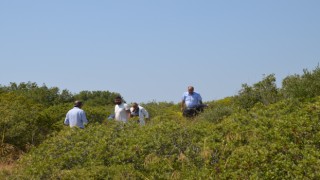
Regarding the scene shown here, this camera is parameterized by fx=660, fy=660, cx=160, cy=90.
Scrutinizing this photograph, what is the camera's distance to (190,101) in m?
18.1

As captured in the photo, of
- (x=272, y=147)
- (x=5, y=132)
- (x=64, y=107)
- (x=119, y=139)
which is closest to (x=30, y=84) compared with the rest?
(x=64, y=107)

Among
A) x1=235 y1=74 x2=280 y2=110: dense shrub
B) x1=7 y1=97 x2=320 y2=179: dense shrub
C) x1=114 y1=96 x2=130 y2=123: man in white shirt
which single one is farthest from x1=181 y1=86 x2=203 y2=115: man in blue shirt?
x1=7 y1=97 x2=320 y2=179: dense shrub

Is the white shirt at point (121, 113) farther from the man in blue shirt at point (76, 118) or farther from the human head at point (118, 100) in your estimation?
the man in blue shirt at point (76, 118)

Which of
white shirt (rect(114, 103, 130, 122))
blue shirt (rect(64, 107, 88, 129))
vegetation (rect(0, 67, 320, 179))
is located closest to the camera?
vegetation (rect(0, 67, 320, 179))

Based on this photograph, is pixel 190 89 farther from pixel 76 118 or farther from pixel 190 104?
pixel 76 118

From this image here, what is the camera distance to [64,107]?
20109 mm

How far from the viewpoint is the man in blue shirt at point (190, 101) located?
18047 millimetres

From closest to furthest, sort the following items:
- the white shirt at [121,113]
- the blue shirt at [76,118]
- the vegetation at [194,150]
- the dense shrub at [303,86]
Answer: the vegetation at [194,150], the blue shirt at [76,118], the white shirt at [121,113], the dense shrub at [303,86]

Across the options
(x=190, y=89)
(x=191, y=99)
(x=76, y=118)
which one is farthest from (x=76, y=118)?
(x=191, y=99)

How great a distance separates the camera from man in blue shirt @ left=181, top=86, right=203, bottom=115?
18.0 m

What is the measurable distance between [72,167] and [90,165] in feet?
1.65

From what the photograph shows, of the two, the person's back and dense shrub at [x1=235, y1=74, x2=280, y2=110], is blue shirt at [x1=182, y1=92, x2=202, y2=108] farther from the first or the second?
dense shrub at [x1=235, y1=74, x2=280, y2=110]

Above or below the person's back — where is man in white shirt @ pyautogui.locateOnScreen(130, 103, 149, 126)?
below

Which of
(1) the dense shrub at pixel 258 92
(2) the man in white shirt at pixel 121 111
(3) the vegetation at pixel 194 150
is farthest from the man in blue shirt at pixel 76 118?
(1) the dense shrub at pixel 258 92
